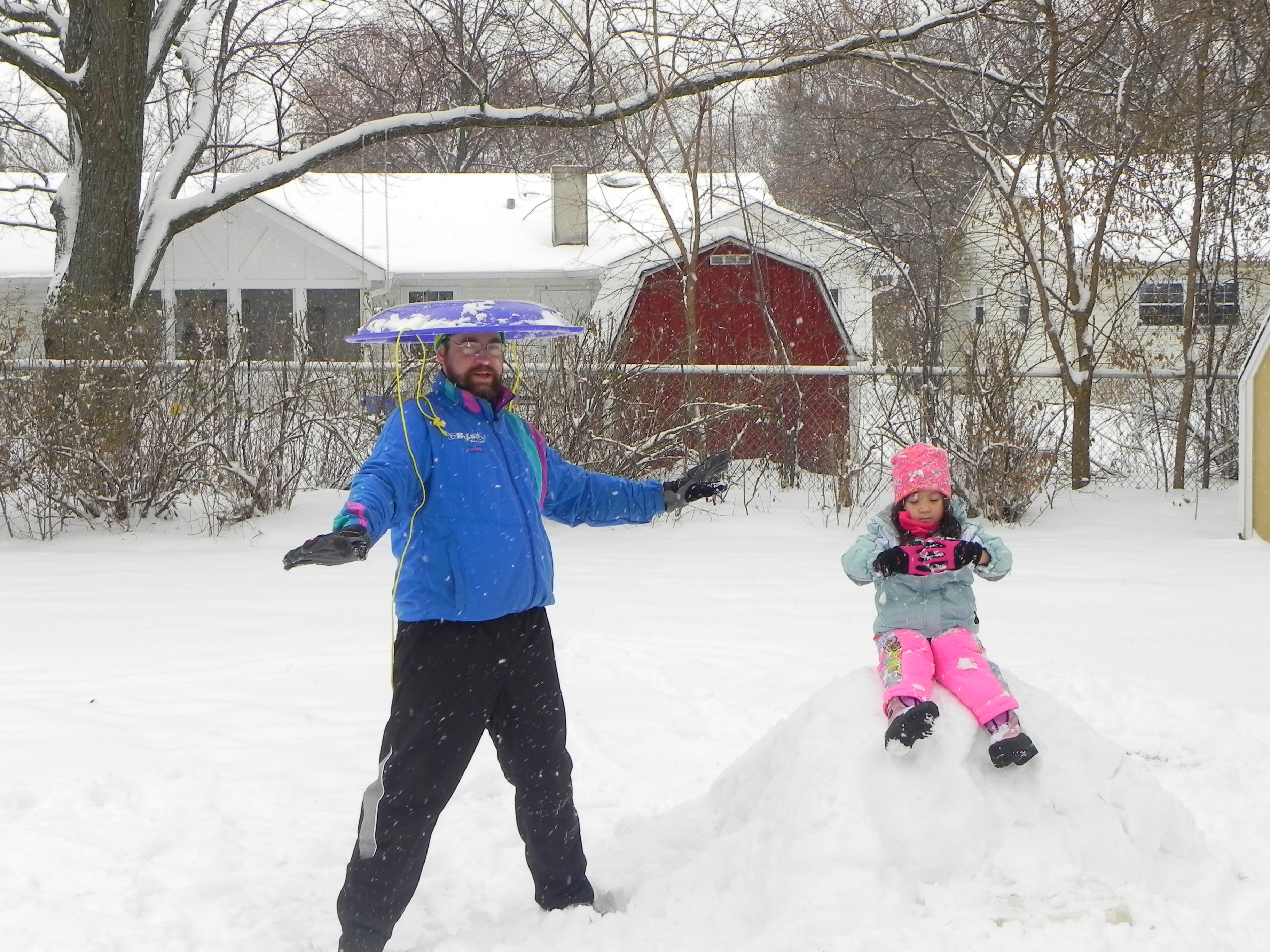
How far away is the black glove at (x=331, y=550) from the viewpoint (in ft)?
8.87

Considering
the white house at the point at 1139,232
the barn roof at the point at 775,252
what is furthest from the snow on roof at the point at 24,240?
the white house at the point at 1139,232

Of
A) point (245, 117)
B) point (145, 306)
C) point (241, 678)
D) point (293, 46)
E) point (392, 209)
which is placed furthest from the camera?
point (392, 209)

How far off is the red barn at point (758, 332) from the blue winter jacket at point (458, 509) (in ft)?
22.7

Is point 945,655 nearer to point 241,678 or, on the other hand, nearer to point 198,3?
point 241,678

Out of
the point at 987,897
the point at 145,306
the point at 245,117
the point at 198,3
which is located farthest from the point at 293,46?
the point at 987,897

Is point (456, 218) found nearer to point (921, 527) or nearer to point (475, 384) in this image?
point (921, 527)

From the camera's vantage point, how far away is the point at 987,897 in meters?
3.19

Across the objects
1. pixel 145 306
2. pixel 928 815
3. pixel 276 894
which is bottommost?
pixel 276 894

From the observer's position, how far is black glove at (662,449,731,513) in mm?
3643

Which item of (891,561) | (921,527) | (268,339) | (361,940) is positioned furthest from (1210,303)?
(361,940)

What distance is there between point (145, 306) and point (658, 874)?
8.82 meters

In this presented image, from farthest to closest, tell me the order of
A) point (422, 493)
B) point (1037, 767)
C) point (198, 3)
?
point (198, 3) → point (1037, 767) → point (422, 493)

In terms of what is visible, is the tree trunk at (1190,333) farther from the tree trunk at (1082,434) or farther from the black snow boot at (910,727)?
the black snow boot at (910,727)

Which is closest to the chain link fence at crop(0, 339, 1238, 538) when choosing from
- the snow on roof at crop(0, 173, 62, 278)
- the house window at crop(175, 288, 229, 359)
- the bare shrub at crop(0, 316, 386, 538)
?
the bare shrub at crop(0, 316, 386, 538)
